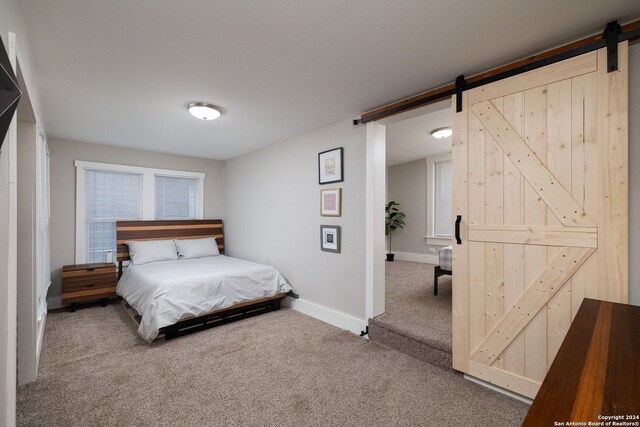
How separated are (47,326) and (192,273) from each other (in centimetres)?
171

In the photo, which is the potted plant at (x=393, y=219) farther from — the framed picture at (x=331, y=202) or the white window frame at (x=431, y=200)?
the framed picture at (x=331, y=202)

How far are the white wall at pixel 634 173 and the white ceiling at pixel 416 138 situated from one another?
3.66 ft

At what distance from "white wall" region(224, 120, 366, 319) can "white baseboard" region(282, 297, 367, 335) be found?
0.16 feet

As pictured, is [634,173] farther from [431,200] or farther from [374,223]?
[431,200]

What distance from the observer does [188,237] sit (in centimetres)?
523

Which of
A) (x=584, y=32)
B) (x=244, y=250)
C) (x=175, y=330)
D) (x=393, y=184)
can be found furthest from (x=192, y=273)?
(x=393, y=184)

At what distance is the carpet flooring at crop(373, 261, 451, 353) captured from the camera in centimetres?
268

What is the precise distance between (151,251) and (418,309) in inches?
155

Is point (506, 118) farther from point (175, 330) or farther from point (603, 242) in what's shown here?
point (175, 330)

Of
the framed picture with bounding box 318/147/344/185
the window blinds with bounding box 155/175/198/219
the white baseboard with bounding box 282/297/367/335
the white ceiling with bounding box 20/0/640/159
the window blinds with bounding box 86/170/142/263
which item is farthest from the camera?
the window blinds with bounding box 155/175/198/219

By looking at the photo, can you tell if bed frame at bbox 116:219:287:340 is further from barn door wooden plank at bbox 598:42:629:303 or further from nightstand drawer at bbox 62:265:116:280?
barn door wooden plank at bbox 598:42:629:303

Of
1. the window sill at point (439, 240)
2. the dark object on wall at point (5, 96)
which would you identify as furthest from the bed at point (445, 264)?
the dark object on wall at point (5, 96)

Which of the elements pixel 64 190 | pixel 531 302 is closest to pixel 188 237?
pixel 64 190

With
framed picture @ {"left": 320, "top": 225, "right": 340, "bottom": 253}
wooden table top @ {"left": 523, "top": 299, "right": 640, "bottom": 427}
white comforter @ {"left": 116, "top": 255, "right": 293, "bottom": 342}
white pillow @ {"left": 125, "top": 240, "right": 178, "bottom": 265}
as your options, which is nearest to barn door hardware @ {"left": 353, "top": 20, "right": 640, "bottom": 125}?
framed picture @ {"left": 320, "top": 225, "right": 340, "bottom": 253}
